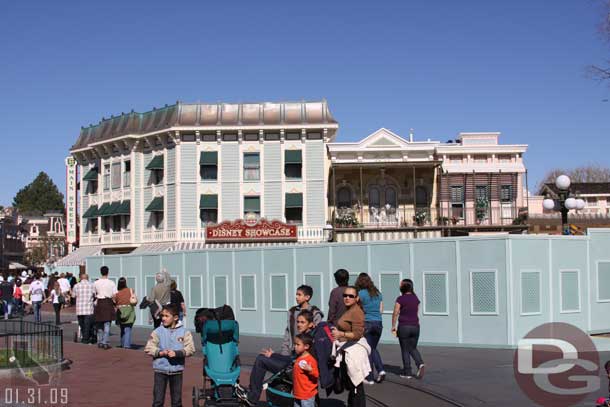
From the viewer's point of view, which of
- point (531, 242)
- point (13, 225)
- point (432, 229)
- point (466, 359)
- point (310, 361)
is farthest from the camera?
point (13, 225)

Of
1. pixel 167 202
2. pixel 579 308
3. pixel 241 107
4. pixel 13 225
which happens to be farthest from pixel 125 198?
pixel 13 225

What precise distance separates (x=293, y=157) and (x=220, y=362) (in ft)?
108

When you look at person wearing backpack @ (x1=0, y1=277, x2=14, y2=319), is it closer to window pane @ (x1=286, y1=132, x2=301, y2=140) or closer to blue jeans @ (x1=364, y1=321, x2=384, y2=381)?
window pane @ (x1=286, y1=132, x2=301, y2=140)

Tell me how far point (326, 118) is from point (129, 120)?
12485 mm

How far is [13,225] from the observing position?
12344 cm

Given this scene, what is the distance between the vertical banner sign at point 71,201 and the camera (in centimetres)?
5362

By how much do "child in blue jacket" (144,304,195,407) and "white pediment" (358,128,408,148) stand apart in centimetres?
3331

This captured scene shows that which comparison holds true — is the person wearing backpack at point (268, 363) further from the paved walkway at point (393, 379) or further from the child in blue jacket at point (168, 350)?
the paved walkway at point (393, 379)

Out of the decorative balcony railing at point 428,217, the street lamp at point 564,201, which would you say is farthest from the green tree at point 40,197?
the street lamp at point 564,201

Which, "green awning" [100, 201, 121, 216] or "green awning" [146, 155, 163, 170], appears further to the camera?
"green awning" [100, 201, 121, 216]

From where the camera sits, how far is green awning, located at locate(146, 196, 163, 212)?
147 ft

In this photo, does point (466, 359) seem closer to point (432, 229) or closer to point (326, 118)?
point (432, 229)

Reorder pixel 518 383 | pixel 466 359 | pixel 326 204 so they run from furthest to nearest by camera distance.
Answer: pixel 326 204, pixel 466 359, pixel 518 383
